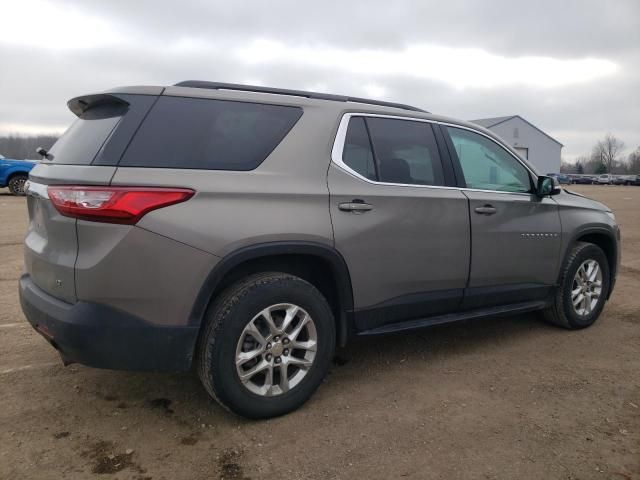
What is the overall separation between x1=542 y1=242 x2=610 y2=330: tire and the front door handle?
1110 millimetres

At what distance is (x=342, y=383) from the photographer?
3.45 metres

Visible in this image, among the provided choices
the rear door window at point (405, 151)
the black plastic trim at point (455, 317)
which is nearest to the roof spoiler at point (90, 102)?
the rear door window at point (405, 151)

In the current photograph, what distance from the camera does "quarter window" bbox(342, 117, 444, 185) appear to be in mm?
3303

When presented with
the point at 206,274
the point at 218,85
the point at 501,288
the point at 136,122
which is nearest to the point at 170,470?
the point at 206,274

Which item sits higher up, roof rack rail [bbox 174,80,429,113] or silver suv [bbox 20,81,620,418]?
roof rack rail [bbox 174,80,429,113]

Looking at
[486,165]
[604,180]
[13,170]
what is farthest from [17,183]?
[604,180]

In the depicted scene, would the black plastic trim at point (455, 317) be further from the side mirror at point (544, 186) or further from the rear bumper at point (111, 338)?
the rear bumper at point (111, 338)

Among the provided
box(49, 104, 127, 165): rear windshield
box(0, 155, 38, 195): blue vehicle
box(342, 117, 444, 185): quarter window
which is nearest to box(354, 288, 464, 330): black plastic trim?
box(342, 117, 444, 185): quarter window

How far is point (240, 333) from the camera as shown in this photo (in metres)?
2.73

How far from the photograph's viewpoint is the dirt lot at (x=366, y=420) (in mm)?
2498

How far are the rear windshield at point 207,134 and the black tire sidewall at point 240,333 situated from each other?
0.71 meters

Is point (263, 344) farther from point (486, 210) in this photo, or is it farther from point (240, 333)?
point (486, 210)

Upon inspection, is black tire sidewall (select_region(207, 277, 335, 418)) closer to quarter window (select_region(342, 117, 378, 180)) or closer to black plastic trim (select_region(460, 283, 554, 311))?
quarter window (select_region(342, 117, 378, 180))

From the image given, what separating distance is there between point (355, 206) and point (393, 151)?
0.60 meters
